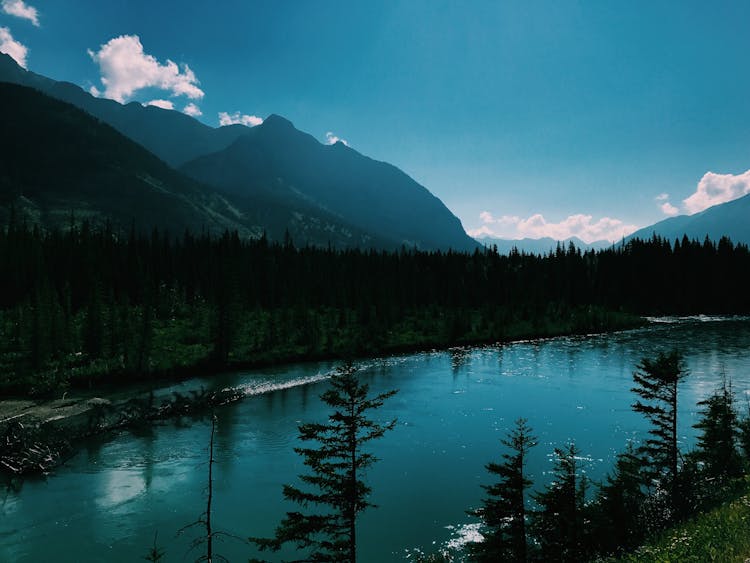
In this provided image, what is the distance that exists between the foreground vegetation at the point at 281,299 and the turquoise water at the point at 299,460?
10.3 metres

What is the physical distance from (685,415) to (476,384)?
60.5 feet

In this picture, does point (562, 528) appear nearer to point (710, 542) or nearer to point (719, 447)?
point (710, 542)

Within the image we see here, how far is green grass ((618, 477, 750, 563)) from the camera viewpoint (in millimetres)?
9500

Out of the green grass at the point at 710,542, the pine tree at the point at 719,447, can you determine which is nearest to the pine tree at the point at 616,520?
the green grass at the point at 710,542

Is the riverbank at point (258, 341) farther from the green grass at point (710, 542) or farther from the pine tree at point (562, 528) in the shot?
the green grass at point (710, 542)

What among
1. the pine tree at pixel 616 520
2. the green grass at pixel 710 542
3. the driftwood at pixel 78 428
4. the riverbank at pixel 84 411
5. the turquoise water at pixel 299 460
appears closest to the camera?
the green grass at pixel 710 542

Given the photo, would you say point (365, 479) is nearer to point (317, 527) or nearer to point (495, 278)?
point (317, 527)

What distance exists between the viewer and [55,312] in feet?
172

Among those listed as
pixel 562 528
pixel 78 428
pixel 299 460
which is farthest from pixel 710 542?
pixel 78 428

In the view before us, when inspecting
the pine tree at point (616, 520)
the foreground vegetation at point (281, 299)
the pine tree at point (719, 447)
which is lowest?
the pine tree at point (616, 520)

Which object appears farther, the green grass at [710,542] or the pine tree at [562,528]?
the pine tree at [562,528]

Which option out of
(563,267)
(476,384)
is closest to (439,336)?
(476,384)

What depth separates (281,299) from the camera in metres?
96.7

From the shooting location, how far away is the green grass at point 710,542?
9.50m
